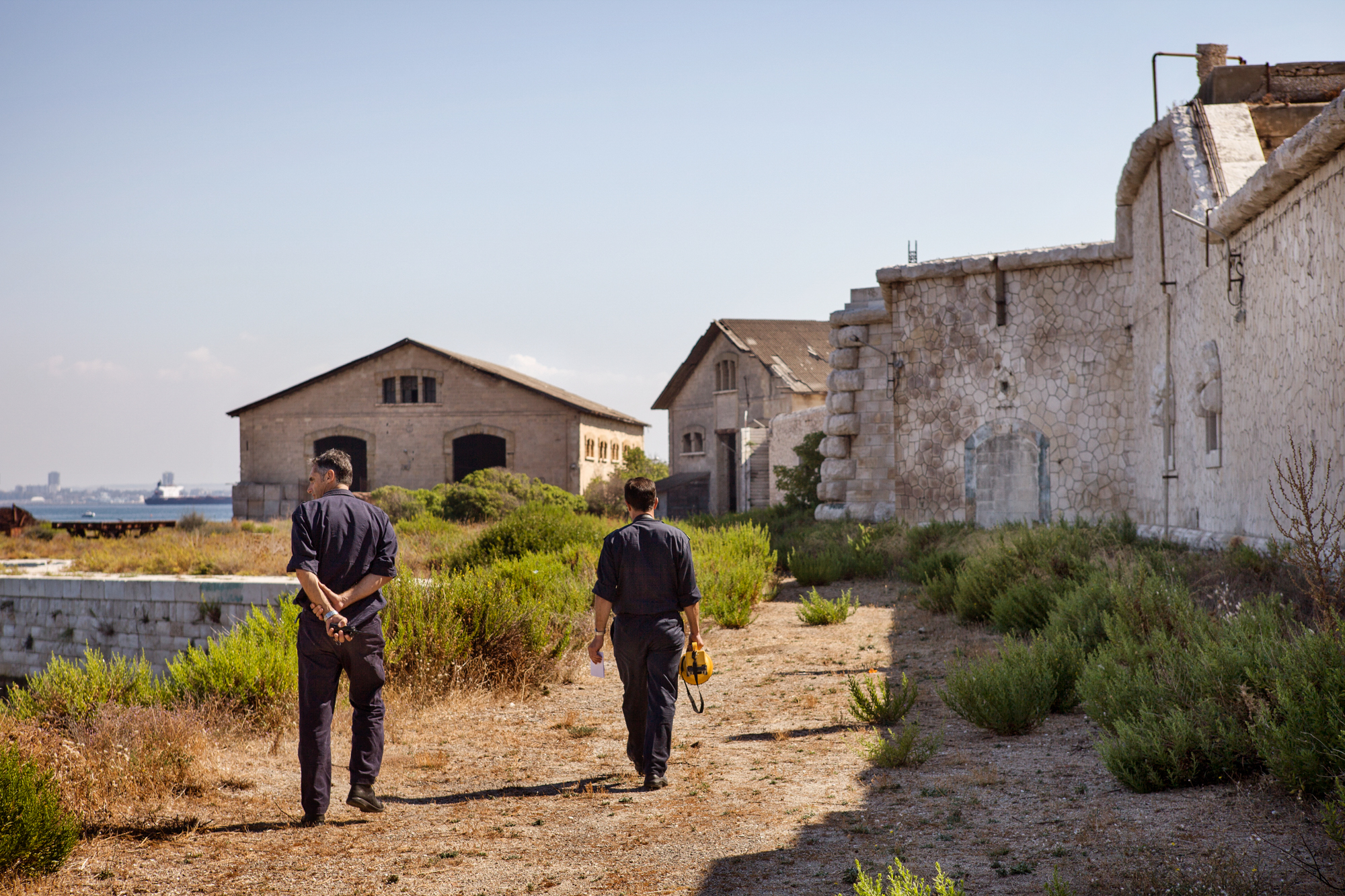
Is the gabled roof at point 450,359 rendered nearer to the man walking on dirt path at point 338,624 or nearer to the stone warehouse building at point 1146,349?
the stone warehouse building at point 1146,349

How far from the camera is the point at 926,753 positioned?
5.80 meters

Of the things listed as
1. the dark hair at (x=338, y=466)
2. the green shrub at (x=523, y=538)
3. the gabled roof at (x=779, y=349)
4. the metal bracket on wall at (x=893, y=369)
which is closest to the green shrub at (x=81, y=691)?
the dark hair at (x=338, y=466)

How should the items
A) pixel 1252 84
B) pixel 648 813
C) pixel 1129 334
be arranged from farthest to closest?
pixel 1129 334 → pixel 1252 84 → pixel 648 813

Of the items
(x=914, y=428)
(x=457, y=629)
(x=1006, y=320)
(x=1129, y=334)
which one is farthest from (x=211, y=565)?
(x=1129, y=334)

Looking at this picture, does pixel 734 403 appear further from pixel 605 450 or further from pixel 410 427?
pixel 410 427

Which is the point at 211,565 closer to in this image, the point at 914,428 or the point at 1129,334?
the point at 914,428

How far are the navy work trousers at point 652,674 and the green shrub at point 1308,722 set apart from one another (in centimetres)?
271

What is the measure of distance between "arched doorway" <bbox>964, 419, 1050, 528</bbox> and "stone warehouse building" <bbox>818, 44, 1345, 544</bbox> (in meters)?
0.03

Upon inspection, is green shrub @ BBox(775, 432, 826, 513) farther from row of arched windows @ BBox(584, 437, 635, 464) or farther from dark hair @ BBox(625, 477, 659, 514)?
dark hair @ BBox(625, 477, 659, 514)

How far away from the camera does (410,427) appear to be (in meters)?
38.1

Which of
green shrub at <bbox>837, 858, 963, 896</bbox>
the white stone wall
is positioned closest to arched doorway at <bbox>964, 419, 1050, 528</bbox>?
the white stone wall

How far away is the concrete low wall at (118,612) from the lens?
1398 centimetres

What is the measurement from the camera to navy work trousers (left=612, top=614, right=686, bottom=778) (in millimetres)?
5523

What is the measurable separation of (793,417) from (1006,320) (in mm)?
12896
